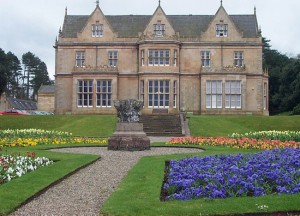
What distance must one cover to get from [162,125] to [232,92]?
1178cm

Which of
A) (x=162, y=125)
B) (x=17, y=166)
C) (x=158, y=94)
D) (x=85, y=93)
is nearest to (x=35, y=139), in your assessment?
(x=17, y=166)

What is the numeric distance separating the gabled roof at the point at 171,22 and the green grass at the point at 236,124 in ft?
40.3

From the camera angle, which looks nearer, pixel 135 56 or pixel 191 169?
pixel 191 169

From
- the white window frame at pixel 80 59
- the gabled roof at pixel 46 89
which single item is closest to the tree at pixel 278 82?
the white window frame at pixel 80 59

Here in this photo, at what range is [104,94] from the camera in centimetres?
4519

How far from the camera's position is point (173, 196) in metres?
9.56

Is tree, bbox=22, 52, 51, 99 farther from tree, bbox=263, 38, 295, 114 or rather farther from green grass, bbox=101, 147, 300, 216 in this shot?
green grass, bbox=101, 147, 300, 216

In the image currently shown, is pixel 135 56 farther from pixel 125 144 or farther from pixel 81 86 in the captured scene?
pixel 125 144

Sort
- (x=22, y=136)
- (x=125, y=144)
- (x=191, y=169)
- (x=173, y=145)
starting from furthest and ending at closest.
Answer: (x=22, y=136) < (x=173, y=145) < (x=125, y=144) < (x=191, y=169)

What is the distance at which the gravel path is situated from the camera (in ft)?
29.1

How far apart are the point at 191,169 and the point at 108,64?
117 feet

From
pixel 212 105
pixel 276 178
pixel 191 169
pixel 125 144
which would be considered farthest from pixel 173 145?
pixel 212 105

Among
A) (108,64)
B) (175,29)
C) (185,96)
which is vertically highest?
(175,29)

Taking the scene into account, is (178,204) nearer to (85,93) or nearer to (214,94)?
(214,94)
